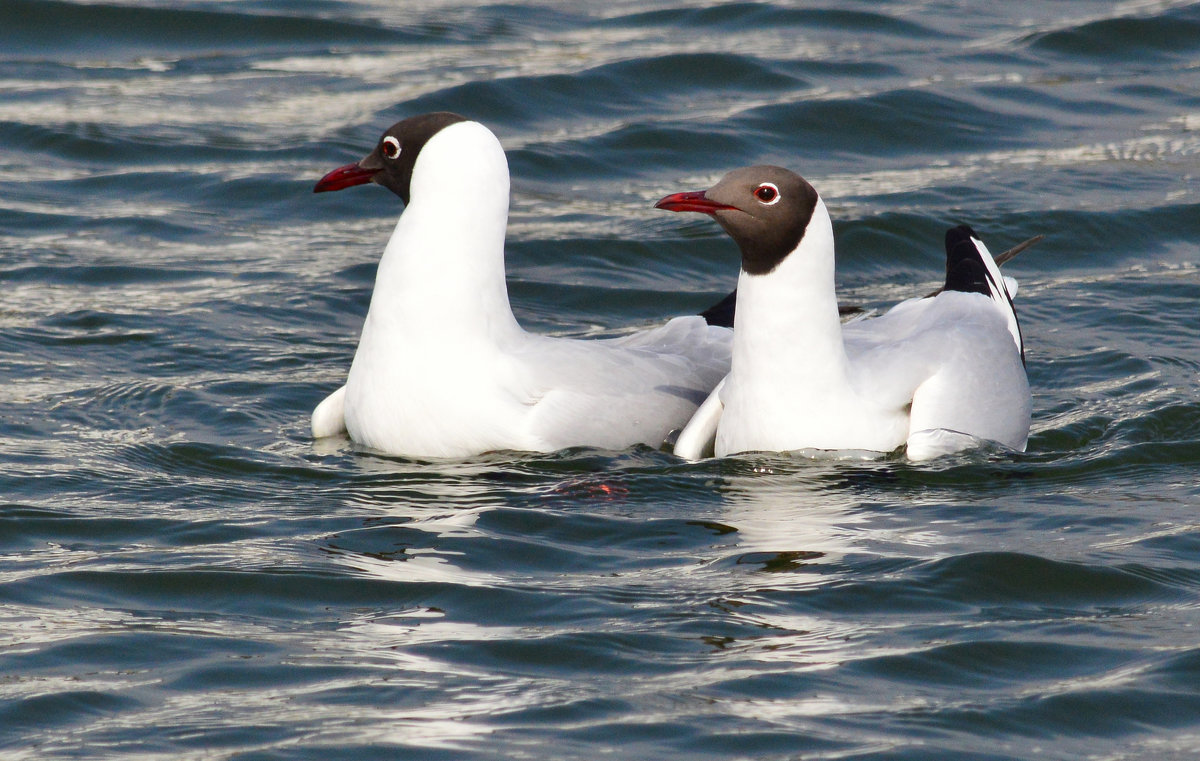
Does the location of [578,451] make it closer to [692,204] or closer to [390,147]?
[692,204]

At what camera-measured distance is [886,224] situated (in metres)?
12.0

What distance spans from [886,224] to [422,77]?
484cm

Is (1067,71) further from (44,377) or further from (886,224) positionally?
(44,377)

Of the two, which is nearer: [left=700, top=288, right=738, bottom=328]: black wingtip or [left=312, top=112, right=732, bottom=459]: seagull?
[left=312, top=112, right=732, bottom=459]: seagull

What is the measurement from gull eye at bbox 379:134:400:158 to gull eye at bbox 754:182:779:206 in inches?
66.2

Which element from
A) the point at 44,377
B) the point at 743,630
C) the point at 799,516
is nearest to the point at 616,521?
the point at 799,516

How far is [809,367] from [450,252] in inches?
62.7

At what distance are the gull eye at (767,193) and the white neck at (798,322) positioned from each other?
19cm

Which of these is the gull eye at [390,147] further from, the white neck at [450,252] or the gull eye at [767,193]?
the gull eye at [767,193]

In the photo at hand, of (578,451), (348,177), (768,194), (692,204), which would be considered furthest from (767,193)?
(348,177)

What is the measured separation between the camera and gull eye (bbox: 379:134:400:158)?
7.62 meters

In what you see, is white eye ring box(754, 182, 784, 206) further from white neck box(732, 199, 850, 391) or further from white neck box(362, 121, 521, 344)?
white neck box(362, 121, 521, 344)

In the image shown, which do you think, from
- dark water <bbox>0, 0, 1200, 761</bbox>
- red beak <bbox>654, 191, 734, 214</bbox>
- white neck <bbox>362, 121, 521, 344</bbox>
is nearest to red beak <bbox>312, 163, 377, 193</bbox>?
white neck <bbox>362, 121, 521, 344</bbox>

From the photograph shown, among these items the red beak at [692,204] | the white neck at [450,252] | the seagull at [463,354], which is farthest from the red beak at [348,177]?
the red beak at [692,204]
